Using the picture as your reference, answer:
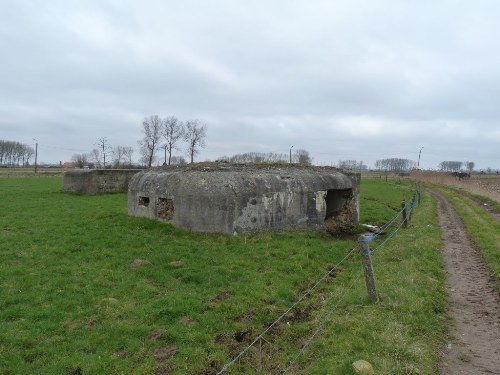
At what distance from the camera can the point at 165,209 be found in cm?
1365

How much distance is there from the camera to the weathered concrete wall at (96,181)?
27797 mm

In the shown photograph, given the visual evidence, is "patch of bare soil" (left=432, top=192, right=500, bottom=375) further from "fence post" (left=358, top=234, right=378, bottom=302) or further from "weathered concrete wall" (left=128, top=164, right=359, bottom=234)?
"weathered concrete wall" (left=128, top=164, right=359, bottom=234)

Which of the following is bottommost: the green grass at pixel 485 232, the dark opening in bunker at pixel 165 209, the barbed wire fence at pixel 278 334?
the barbed wire fence at pixel 278 334

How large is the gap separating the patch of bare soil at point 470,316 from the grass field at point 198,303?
0.87 feet

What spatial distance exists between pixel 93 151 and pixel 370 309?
97381 millimetres

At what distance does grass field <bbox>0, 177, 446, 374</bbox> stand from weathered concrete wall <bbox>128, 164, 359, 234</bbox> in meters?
0.60

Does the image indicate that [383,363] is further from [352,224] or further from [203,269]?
[352,224]

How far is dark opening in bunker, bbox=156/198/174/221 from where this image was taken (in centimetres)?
1344

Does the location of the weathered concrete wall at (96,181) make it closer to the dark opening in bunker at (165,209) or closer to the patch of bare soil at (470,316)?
the dark opening in bunker at (165,209)

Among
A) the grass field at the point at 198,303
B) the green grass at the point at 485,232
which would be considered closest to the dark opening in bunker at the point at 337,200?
the grass field at the point at 198,303

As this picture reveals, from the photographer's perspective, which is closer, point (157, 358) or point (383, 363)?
point (383, 363)

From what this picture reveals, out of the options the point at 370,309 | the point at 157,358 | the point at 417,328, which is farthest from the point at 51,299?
the point at 417,328

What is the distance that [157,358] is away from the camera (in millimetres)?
5906

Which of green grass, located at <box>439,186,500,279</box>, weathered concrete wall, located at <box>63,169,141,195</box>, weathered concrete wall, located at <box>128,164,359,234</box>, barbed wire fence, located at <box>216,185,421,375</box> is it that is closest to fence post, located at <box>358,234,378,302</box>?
barbed wire fence, located at <box>216,185,421,375</box>
